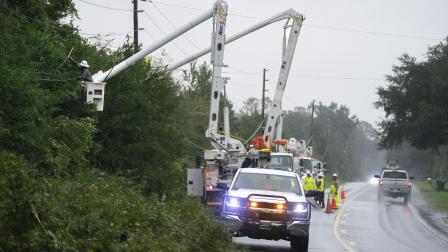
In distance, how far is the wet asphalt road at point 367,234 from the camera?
2166 cm

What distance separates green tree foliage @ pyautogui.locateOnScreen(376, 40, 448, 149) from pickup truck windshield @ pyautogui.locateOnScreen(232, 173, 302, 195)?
152 ft

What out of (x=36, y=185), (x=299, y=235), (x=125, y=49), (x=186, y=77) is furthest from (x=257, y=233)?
(x=186, y=77)

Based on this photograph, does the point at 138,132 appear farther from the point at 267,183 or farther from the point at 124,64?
the point at 267,183

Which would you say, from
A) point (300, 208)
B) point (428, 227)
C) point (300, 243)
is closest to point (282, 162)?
point (428, 227)

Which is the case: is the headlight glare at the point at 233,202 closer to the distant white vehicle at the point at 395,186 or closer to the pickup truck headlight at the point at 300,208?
the pickup truck headlight at the point at 300,208

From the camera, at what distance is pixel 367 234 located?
86.4 ft

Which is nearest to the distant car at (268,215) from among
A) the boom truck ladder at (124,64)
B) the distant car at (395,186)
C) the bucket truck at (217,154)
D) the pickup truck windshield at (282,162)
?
the boom truck ladder at (124,64)

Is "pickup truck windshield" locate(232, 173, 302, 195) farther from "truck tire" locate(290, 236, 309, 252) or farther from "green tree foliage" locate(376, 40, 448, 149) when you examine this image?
"green tree foliage" locate(376, 40, 448, 149)

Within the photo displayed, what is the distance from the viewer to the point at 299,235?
18.4 metres

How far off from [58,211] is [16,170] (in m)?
0.87

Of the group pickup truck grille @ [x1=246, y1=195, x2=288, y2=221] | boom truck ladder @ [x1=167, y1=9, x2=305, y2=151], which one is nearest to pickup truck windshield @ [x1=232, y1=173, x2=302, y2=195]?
pickup truck grille @ [x1=246, y1=195, x2=288, y2=221]

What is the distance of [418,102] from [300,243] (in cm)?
5358

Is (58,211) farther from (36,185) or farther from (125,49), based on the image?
(125,49)

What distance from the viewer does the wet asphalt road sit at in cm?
2166
